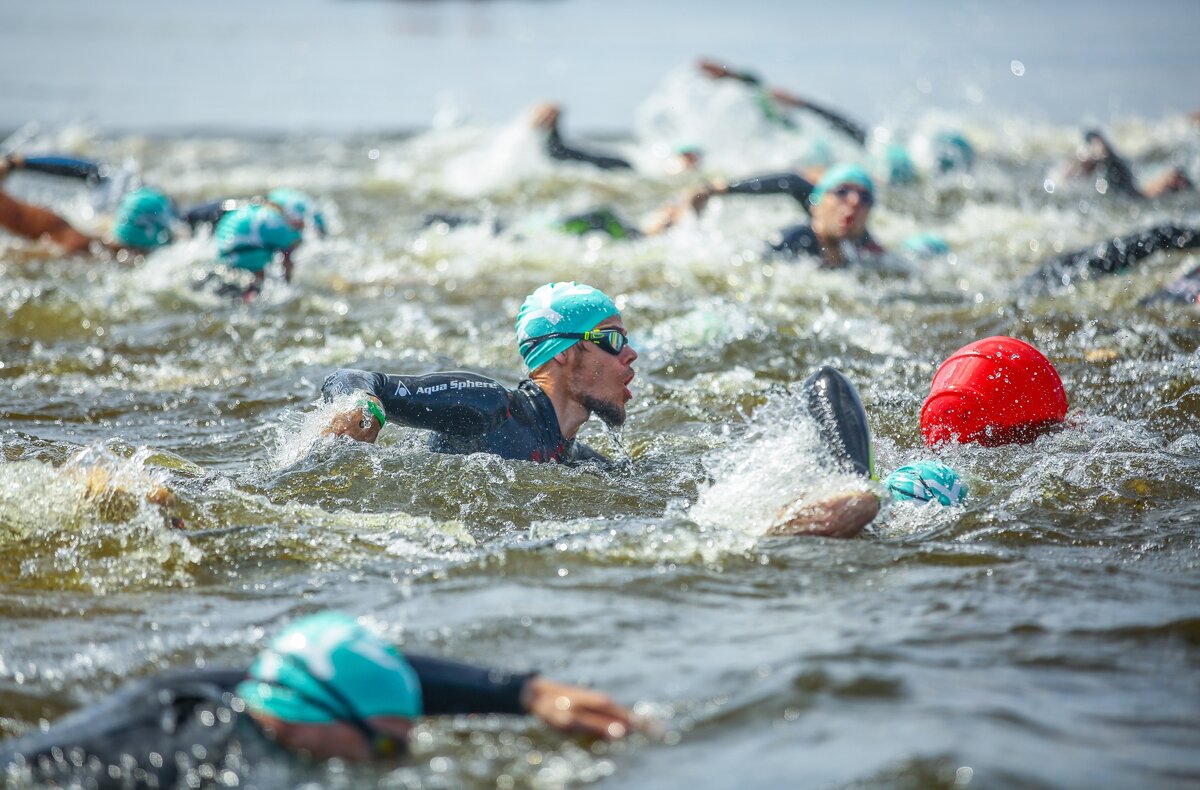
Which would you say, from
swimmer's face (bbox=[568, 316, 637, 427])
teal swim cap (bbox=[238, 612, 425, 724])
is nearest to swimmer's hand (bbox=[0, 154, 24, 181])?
swimmer's face (bbox=[568, 316, 637, 427])

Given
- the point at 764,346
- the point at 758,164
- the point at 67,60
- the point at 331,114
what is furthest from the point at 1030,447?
the point at 67,60

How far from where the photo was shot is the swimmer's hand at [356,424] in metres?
5.88

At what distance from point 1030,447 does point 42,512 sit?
5.02 meters

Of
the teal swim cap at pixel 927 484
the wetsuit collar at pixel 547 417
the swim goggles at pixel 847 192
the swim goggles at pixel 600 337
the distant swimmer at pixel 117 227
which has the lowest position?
the teal swim cap at pixel 927 484

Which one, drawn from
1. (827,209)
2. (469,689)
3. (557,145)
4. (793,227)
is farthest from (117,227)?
(469,689)

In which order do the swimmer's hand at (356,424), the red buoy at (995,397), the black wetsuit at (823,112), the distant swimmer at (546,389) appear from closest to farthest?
the swimmer's hand at (356,424)
the distant swimmer at (546,389)
the red buoy at (995,397)
the black wetsuit at (823,112)

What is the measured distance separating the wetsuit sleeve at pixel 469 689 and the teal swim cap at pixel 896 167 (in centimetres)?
1579

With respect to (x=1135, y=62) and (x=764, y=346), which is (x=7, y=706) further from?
(x=1135, y=62)

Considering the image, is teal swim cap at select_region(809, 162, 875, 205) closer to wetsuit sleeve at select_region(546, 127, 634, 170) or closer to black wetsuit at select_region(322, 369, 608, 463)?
wetsuit sleeve at select_region(546, 127, 634, 170)

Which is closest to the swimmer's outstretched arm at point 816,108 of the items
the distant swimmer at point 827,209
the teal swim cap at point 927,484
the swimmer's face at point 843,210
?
the distant swimmer at point 827,209

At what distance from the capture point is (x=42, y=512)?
5.74m

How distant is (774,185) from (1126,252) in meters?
3.13

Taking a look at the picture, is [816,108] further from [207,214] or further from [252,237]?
[252,237]

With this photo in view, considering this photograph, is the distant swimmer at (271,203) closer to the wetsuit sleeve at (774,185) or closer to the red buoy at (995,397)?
the wetsuit sleeve at (774,185)
